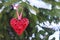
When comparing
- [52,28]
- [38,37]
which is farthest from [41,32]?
[52,28]

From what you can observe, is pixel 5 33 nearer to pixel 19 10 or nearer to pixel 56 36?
pixel 19 10

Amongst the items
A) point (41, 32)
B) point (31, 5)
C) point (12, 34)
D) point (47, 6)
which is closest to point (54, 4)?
point (47, 6)

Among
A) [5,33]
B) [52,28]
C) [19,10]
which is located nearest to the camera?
[19,10]

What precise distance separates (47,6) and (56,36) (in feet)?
1.47

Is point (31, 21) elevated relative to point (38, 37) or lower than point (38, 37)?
elevated

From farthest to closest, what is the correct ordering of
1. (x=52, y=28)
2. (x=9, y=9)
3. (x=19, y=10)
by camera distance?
(x=52, y=28), (x=9, y=9), (x=19, y=10)

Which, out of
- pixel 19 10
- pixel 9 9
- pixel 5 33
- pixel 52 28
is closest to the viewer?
pixel 19 10

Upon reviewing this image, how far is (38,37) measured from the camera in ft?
3.96

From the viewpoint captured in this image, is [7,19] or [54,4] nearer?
[54,4]

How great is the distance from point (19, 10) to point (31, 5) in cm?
7

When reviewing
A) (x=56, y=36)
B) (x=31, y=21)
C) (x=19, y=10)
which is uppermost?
(x=19, y=10)

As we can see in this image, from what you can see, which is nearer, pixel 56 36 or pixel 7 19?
pixel 7 19

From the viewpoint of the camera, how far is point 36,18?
41.1 inches

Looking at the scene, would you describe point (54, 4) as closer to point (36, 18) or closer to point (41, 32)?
point (36, 18)
